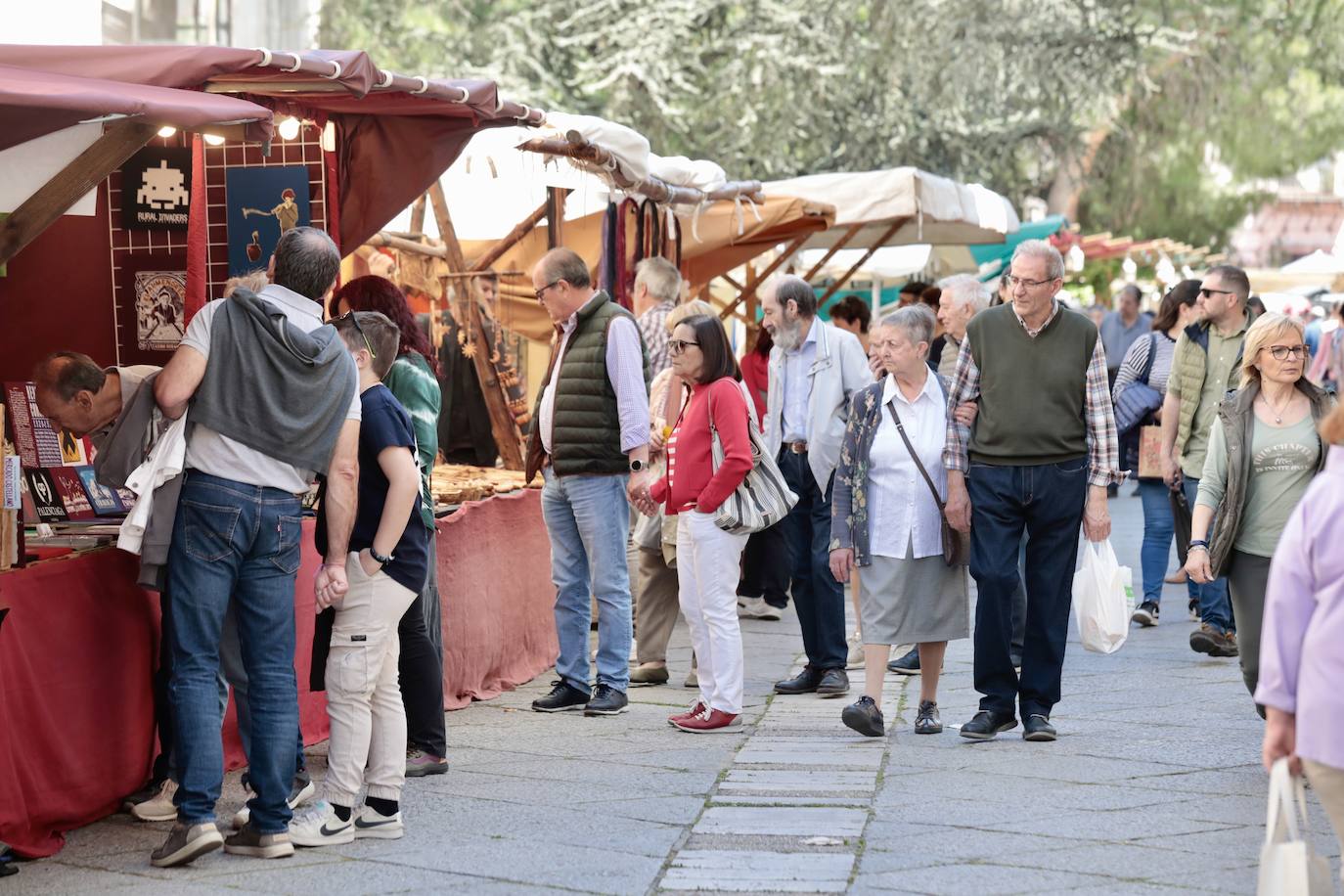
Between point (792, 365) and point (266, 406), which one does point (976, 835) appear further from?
point (792, 365)

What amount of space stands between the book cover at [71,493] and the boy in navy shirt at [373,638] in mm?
1503

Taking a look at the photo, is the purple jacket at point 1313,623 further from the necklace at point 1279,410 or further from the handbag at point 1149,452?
the handbag at point 1149,452

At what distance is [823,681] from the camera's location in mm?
8086

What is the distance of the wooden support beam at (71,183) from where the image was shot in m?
5.49

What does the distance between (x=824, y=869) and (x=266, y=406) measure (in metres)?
2.06

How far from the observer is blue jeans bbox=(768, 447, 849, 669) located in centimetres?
805

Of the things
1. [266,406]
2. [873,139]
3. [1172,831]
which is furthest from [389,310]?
[873,139]

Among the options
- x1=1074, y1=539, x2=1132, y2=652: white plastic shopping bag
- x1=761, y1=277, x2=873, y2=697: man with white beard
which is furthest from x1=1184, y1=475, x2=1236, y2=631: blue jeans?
x1=1074, y1=539, x2=1132, y2=652: white plastic shopping bag

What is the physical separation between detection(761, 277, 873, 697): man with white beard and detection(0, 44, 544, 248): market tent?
175 centimetres

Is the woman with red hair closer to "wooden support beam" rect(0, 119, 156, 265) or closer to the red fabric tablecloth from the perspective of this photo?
the red fabric tablecloth

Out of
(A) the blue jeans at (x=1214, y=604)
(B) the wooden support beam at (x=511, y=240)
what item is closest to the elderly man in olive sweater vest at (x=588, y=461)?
(B) the wooden support beam at (x=511, y=240)

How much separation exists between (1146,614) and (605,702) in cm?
390

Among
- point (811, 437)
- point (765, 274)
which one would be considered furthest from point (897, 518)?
point (765, 274)

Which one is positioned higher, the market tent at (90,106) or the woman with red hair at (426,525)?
the market tent at (90,106)
